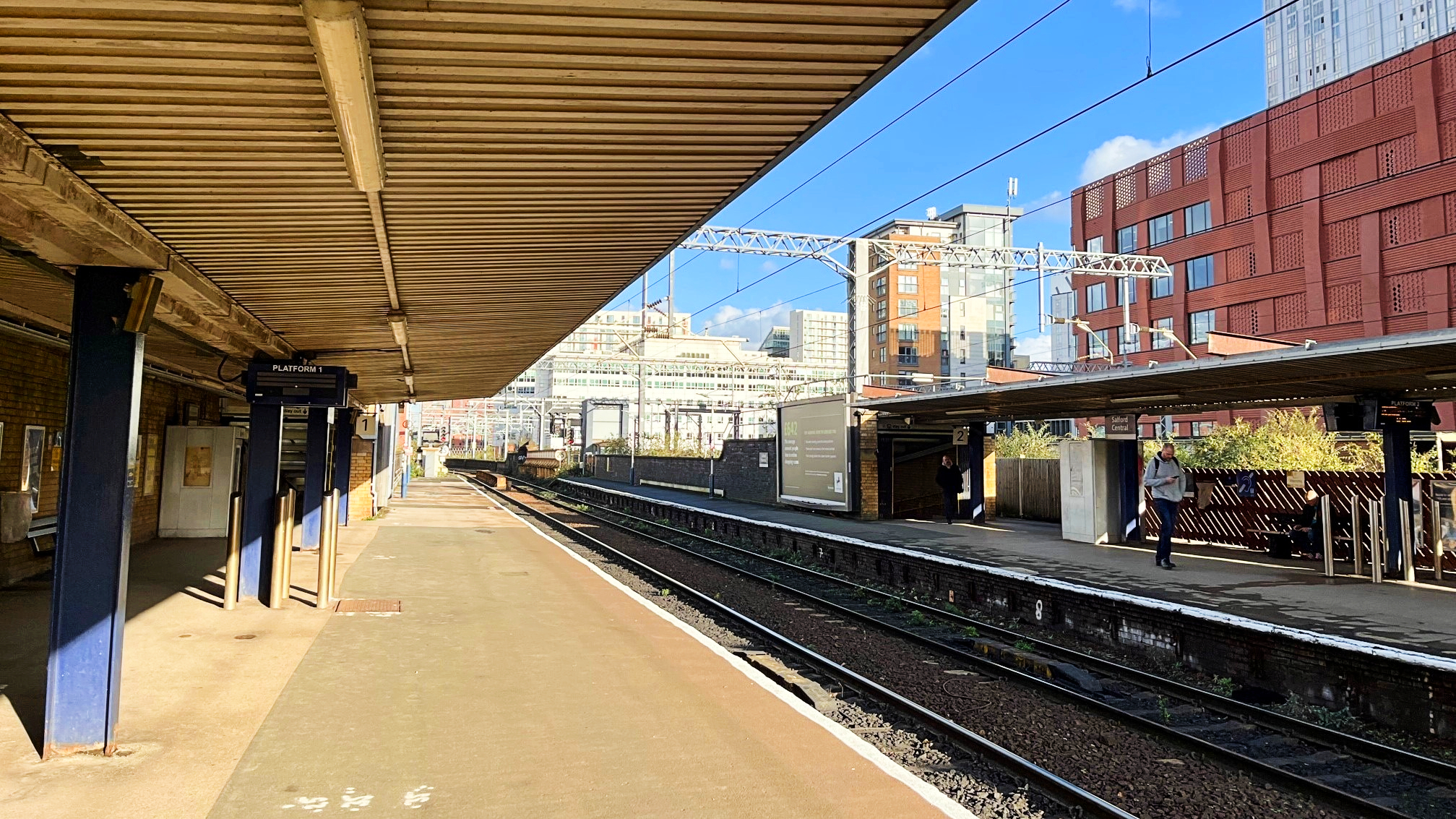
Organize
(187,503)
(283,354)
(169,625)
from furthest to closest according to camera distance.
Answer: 1. (187,503)
2. (283,354)
3. (169,625)

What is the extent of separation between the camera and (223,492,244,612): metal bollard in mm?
9148

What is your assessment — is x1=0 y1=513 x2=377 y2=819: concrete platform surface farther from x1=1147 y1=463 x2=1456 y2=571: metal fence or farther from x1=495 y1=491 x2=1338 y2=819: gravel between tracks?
x1=1147 y1=463 x2=1456 y2=571: metal fence

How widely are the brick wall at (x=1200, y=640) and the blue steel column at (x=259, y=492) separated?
8433mm

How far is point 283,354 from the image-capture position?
10500 mm

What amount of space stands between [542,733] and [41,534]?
26.5 feet

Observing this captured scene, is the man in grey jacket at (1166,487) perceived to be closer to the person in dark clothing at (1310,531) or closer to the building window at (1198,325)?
the person in dark clothing at (1310,531)

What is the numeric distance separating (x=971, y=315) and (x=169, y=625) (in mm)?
74321

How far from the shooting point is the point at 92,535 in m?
5.08

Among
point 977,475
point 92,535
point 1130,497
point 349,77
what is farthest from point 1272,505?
point 92,535

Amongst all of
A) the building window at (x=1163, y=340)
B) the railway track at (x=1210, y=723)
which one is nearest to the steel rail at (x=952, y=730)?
the railway track at (x=1210, y=723)

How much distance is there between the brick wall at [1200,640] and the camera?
667 cm

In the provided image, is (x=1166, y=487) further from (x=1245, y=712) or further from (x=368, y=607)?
(x=368, y=607)

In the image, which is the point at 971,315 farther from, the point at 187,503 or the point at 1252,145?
the point at 187,503

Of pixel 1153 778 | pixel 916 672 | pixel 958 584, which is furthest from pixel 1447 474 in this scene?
pixel 1153 778
